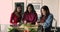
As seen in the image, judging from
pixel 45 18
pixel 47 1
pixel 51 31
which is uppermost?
pixel 47 1

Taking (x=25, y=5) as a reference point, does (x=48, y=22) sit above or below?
below

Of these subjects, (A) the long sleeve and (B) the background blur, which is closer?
(A) the long sleeve

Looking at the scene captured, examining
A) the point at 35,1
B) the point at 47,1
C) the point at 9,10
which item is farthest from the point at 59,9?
the point at 9,10

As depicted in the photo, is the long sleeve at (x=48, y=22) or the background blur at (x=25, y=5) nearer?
the long sleeve at (x=48, y=22)

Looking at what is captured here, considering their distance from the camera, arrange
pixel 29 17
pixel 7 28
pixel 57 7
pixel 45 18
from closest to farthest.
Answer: pixel 7 28 < pixel 45 18 < pixel 29 17 < pixel 57 7

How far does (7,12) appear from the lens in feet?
11.2

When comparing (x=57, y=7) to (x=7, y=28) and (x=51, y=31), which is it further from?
(x=7, y=28)

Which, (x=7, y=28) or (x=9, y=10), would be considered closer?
(x=7, y=28)

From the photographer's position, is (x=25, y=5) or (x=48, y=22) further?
(x=25, y=5)

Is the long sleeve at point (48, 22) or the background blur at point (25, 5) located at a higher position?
the background blur at point (25, 5)

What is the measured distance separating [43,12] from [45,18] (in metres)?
0.12

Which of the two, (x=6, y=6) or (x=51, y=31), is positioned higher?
(x=6, y=6)

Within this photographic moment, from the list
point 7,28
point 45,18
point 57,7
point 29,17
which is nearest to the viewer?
point 7,28

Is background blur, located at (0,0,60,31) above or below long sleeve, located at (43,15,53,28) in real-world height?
above
